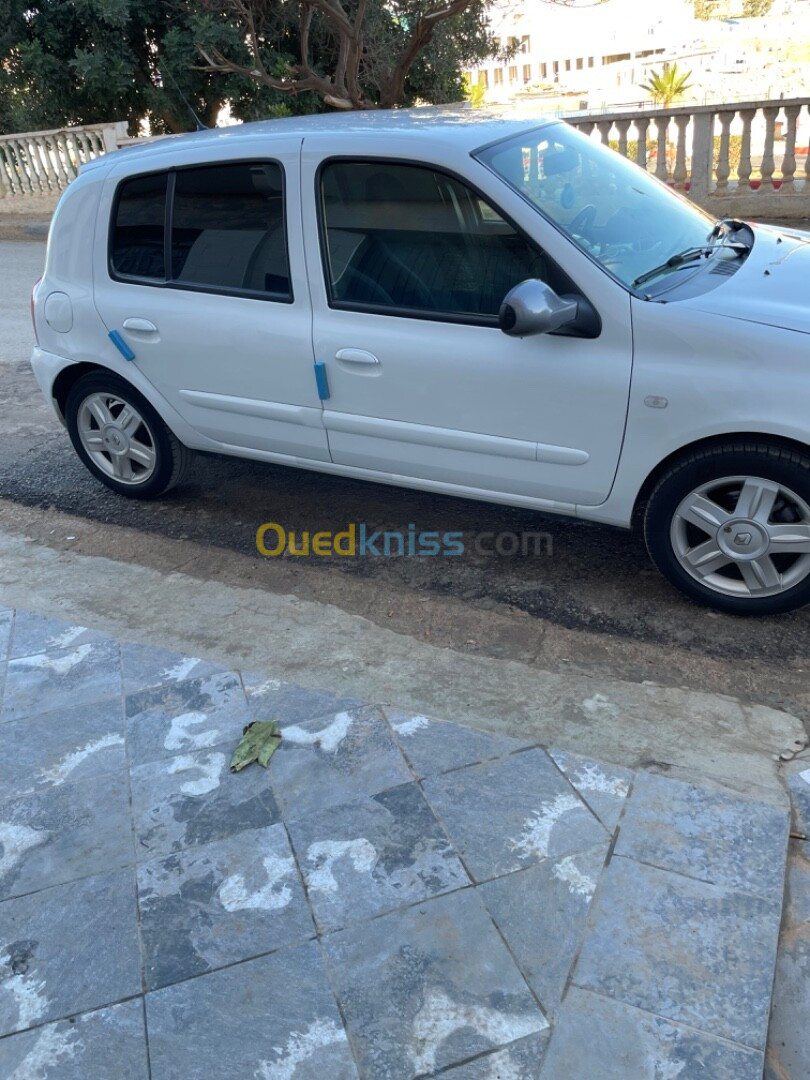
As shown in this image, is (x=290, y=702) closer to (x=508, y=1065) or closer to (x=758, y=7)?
(x=508, y=1065)

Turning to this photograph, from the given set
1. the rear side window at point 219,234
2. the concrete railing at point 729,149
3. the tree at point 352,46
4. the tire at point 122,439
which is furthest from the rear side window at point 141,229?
the tree at point 352,46

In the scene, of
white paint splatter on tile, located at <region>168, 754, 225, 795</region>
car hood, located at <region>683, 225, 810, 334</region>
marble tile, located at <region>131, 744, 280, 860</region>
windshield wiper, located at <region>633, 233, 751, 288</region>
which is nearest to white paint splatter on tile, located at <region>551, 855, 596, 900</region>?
marble tile, located at <region>131, 744, 280, 860</region>

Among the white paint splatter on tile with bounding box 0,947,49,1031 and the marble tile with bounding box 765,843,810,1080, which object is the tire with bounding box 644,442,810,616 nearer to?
the marble tile with bounding box 765,843,810,1080

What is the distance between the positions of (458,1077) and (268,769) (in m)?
1.18

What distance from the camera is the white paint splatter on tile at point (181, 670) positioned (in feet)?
11.4

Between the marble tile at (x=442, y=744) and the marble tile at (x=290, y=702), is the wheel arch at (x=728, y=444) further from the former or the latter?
the marble tile at (x=290, y=702)

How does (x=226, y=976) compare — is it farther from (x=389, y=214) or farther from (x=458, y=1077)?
(x=389, y=214)

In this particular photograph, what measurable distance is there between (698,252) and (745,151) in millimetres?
7460

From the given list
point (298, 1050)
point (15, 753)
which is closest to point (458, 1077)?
point (298, 1050)

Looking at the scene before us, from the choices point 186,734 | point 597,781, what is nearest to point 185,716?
point 186,734

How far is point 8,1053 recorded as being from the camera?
2162 millimetres

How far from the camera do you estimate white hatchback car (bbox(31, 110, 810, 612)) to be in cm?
328

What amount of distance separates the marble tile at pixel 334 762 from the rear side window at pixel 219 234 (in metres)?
1.88

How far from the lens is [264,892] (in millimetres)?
2504
